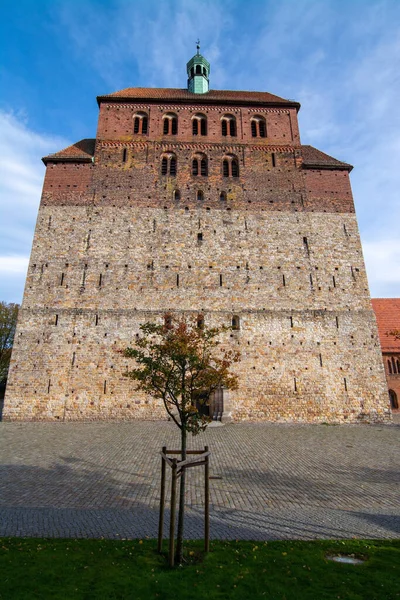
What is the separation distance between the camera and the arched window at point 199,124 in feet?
77.6

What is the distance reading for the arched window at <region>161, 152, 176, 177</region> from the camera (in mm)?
22188

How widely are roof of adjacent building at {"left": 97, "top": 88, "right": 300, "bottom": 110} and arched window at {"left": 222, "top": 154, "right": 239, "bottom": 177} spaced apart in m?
4.76

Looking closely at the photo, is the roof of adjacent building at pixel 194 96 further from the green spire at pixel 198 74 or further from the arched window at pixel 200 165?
the arched window at pixel 200 165

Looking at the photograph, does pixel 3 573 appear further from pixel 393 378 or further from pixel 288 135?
pixel 393 378

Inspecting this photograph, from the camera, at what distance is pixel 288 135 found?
23531 millimetres

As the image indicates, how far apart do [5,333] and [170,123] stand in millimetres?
26136

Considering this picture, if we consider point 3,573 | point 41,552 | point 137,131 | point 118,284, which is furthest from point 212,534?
point 137,131

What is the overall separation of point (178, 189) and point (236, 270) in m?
6.62

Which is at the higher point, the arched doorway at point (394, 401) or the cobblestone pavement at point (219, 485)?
the arched doorway at point (394, 401)

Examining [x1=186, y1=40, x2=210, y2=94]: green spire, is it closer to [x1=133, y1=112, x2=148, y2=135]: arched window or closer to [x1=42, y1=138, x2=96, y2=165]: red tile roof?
[x1=133, y1=112, x2=148, y2=135]: arched window

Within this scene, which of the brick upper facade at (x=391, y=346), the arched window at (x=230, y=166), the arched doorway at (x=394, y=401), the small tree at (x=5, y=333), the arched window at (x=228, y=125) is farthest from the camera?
the small tree at (x=5, y=333)

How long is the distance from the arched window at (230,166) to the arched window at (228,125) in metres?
2.27

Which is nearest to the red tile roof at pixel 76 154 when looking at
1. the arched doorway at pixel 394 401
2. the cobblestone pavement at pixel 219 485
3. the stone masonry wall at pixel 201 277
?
the stone masonry wall at pixel 201 277

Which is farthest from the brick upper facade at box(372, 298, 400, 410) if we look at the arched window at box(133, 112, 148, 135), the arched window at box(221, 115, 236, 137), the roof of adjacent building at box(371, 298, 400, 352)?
the arched window at box(133, 112, 148, 135)
